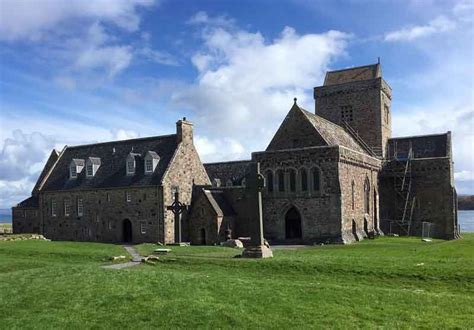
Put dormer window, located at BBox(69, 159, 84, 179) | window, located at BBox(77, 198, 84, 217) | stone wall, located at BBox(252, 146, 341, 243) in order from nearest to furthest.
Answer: stone wall, located at BBox(252, 146, 341, 243) → window, located at BBox(77, 198, 84, 217) → dormer window, located at BBox(69, 159, 84, 179)

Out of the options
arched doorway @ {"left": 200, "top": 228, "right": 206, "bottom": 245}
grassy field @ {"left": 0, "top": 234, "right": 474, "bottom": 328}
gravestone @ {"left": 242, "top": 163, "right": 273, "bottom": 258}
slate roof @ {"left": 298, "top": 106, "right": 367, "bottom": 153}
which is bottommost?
arched doorway @ {"left": 200, "top": 228, "right": 206, "bottom": 245}

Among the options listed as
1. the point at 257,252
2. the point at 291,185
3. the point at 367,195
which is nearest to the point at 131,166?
the point at 291,185

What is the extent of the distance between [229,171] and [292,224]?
23459 mm

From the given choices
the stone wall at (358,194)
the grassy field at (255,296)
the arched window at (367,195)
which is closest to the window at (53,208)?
the stone wall at (358,194)

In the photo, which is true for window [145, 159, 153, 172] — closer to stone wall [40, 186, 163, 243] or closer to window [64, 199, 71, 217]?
stone wall [40, 186, 163, 243]

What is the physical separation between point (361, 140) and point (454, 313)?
44153mm

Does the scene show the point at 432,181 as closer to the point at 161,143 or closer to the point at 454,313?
the point at 161,143

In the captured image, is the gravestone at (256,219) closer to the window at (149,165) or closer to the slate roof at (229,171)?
the window at (149,165)

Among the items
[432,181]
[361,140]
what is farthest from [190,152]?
[432,181]

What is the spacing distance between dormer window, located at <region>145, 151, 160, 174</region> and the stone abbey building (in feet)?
0.40

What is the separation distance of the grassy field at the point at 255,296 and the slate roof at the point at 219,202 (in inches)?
848

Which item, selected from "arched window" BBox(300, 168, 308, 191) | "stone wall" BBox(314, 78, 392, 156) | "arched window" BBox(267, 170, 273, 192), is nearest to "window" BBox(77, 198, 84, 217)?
"arched window" BBox(267, 170, 273, 192)

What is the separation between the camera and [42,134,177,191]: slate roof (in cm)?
4869

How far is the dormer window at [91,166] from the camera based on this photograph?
52.8 metres
